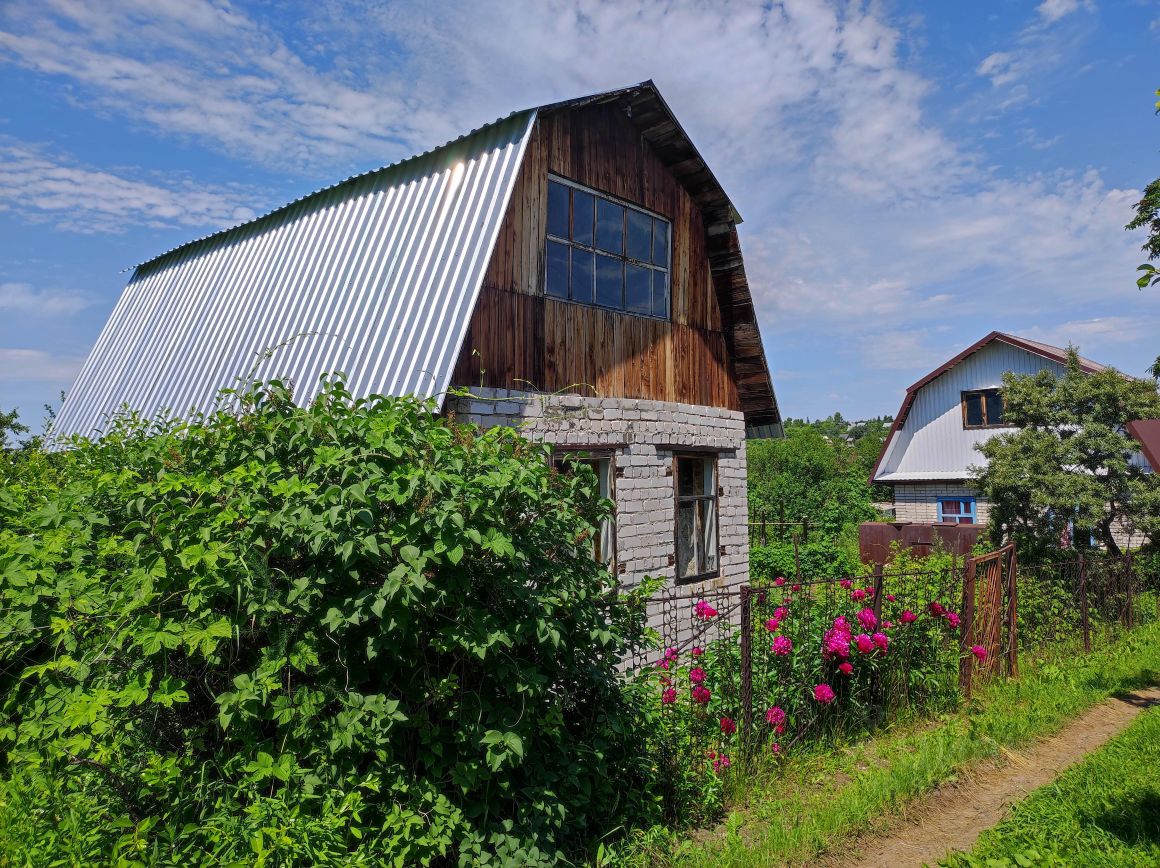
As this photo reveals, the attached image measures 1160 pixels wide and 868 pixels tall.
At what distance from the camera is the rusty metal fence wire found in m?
5.13

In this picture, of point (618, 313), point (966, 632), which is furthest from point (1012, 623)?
point (618, 313)

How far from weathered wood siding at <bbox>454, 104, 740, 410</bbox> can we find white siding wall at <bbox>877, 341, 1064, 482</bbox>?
15.3 metres

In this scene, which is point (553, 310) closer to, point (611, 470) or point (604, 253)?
point (604, 253)

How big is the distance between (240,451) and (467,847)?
2.17m

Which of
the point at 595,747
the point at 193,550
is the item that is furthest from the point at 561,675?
the point at 193,550

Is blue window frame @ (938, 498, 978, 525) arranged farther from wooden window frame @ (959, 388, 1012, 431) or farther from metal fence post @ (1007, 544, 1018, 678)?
metal fence post @ (1007, 544, 1018, 678)

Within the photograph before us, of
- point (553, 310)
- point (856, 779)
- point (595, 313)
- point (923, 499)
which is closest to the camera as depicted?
point (856, 779)

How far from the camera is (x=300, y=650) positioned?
9.76 ft

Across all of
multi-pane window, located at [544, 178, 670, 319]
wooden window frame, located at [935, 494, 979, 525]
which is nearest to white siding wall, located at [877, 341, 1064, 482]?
wooden window frame, located at [935, 494, 979, 525]

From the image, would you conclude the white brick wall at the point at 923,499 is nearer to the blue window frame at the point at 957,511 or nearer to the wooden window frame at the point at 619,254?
the blue window frame at the point at 957,511

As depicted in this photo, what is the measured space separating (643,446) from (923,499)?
59.2 ft

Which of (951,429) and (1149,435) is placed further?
(951,429)

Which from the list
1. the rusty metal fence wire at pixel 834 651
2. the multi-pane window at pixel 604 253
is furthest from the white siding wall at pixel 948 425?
the multi-pane window at pixel 604 253

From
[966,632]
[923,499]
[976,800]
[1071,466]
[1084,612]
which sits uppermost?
→ [923,499]
